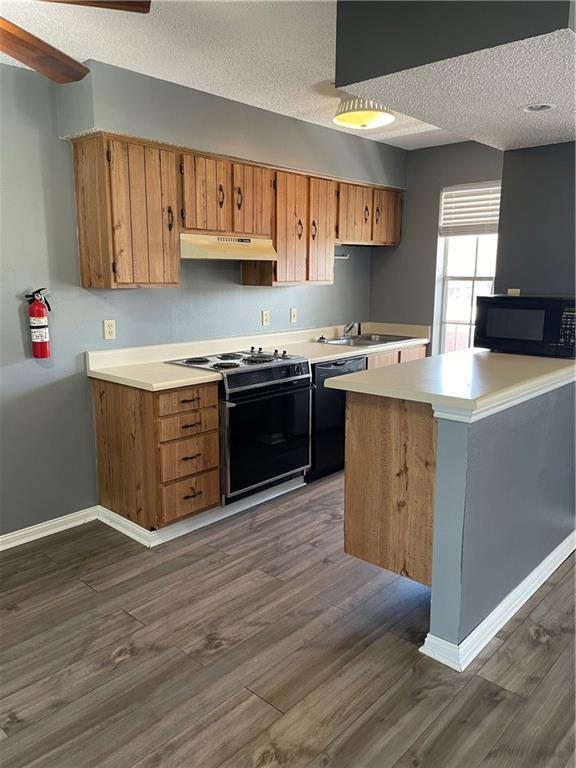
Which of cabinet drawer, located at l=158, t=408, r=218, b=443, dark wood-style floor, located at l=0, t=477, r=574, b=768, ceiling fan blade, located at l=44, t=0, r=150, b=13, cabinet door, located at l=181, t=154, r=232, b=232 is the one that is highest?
ceiling fan blade, located at l=44, t=0, r=150, b=13

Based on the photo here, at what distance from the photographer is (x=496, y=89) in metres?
2.21

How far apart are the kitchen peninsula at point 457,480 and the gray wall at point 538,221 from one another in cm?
75

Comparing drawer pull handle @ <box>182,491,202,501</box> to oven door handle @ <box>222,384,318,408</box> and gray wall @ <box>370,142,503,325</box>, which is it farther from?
gray wall @ <box>370,142,503,325</box>

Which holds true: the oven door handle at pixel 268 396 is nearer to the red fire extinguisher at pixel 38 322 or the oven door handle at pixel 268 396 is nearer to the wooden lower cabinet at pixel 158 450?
the wooden lower cabinet at pixel 158 450

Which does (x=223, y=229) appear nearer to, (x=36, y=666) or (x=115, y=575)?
(x=115, y=575)

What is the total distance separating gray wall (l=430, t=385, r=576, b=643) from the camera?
2.10 metres

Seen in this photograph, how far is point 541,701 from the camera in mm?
2006

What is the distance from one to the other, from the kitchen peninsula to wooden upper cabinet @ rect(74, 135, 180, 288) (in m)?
1.47

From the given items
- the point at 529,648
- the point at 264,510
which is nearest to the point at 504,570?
the point at 529,648

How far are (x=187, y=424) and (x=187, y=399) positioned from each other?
5.6 inches

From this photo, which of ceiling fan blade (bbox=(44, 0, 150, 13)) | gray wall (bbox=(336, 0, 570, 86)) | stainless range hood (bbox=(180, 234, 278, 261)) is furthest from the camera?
stainless range hood (bbox=(180, 234, 278, 261))

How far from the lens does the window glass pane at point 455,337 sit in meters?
4.99

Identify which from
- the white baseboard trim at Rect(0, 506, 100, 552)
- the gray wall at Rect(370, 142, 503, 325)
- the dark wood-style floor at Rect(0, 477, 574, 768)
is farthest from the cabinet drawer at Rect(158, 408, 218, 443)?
the gray wall at Rect(370, 142, 503, 325)

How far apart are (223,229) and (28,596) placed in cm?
234
